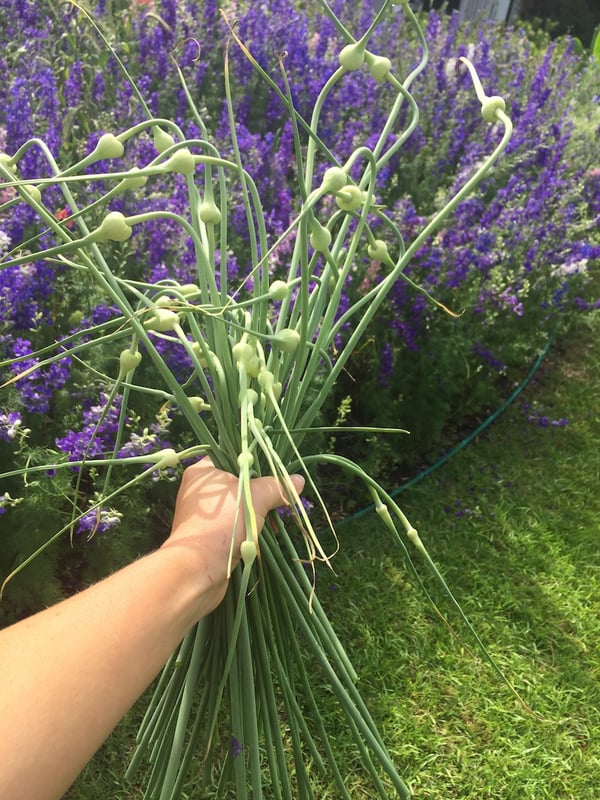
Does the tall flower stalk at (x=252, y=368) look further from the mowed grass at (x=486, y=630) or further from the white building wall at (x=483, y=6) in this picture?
the white building wall at (x=483, y=6)

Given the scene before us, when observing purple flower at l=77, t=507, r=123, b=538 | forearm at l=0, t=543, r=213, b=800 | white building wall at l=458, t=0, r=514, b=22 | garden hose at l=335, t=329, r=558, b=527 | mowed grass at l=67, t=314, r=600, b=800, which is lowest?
mowed grass at l=67, t=314, r=600, b=800

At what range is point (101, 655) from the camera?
2.16ft

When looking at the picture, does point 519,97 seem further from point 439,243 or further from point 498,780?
point 498,780

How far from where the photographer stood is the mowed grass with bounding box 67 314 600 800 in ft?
5.11

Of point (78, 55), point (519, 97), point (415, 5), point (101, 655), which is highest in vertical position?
point (415, 5)

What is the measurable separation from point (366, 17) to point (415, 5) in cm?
375

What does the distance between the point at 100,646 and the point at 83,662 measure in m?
0.02

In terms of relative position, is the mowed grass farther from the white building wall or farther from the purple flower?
the white building wall

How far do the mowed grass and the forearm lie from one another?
931 mm

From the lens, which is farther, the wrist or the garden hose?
the garden hose

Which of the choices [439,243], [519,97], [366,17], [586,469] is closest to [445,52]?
[519,97]

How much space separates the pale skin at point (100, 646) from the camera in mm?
599

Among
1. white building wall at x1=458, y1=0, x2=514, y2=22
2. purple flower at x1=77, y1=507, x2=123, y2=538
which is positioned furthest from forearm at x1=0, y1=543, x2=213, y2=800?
white building wall at x1=458, y1=0, x2=514, y2=22

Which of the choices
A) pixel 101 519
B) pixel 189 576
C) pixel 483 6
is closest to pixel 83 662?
pixel 189 576
